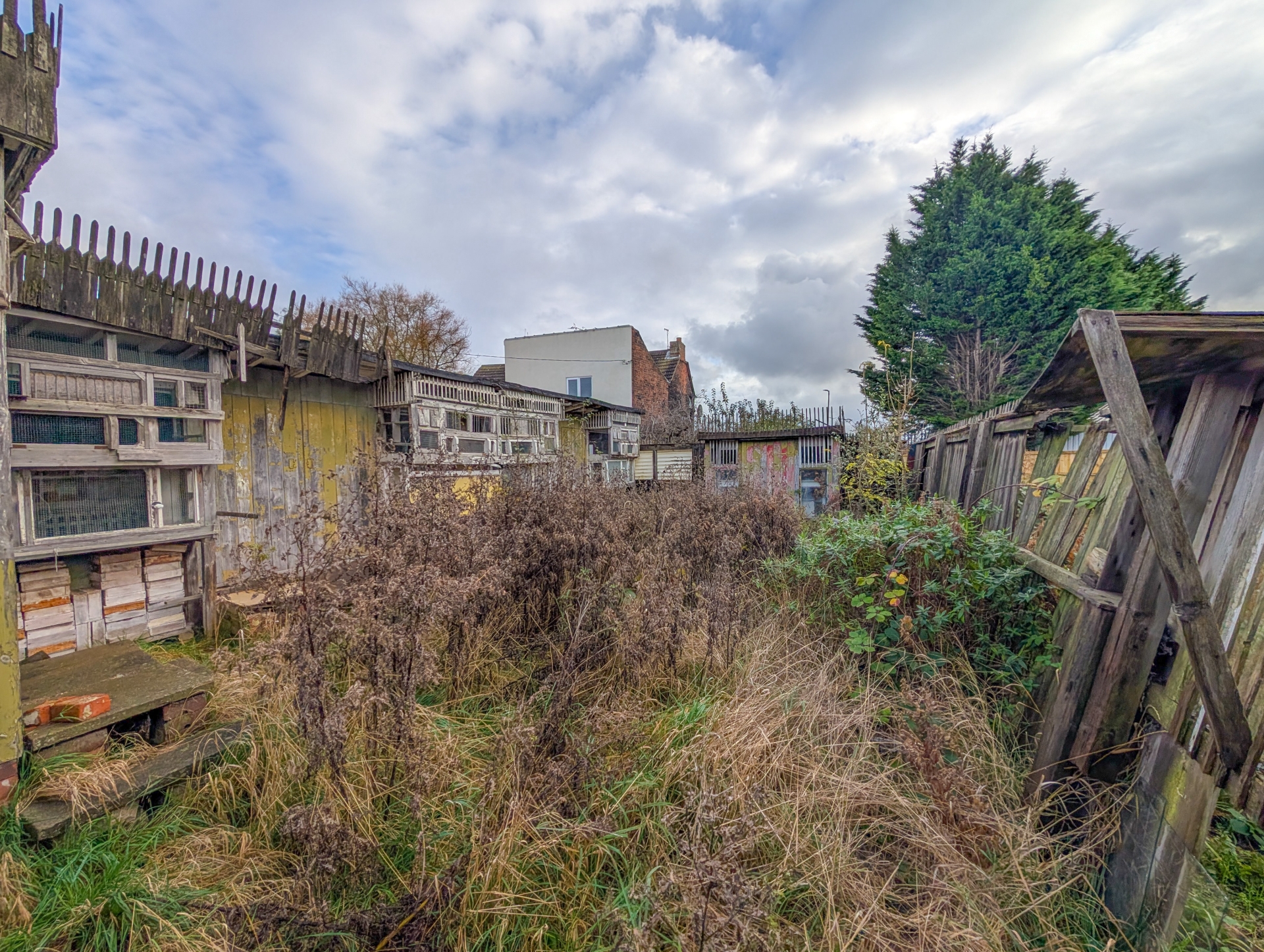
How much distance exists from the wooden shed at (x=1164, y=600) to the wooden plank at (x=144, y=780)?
398cm

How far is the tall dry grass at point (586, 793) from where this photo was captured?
1743 millimetres

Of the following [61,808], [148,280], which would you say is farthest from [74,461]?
[61,808]

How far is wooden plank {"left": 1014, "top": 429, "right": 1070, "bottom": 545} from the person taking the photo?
11.6 ft

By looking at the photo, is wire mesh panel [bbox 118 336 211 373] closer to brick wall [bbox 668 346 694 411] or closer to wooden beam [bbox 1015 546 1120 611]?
wooden beam [bbox 1015 546 1120 611]

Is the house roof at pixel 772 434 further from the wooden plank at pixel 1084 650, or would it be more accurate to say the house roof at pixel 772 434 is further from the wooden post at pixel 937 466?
the wooden plank at pixel 1084 650

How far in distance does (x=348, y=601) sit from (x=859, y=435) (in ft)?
29.2

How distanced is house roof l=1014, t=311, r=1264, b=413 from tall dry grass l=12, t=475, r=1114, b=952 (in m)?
1.73

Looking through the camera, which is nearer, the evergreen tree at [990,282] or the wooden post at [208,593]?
the wooden post at [208,593]

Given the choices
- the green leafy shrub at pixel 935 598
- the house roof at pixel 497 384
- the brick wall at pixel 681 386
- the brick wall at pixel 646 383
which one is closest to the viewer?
the green leafy shrub at pixel 935 598

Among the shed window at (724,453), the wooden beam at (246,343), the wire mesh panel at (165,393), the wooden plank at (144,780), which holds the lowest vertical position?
the wooden plank at (144,780)

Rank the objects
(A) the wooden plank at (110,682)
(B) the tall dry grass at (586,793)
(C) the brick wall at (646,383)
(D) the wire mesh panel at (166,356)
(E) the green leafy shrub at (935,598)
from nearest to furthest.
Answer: (B) the tall dry grass at (586,793) → (A) the wooden plank at (110,682) → (E) the green leafy shrub at (935,598) → (D) the wire mesh panel at (166,356) → (C) the brick wall at (646,383)

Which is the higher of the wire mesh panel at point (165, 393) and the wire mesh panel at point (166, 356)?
the wire mesh panel at point (166, 356)

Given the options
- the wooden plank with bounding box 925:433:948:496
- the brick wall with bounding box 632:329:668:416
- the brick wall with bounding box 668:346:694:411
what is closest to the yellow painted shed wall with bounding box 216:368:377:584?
the wooden plank with bounding box 925:433:948:496

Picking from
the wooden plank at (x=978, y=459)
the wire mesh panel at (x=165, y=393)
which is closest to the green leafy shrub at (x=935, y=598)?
the wooden plank at (x=978, y=459)
